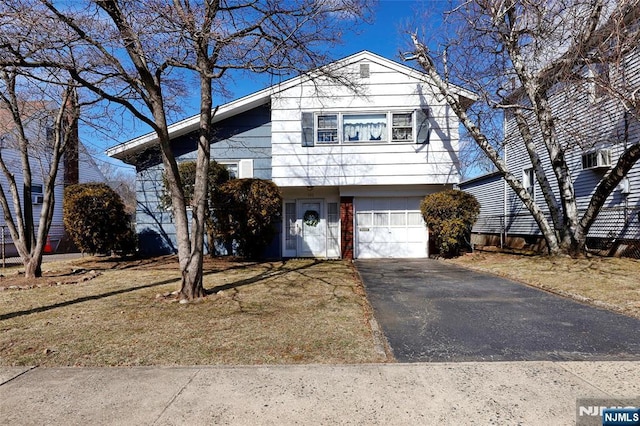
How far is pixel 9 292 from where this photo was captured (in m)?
7.34

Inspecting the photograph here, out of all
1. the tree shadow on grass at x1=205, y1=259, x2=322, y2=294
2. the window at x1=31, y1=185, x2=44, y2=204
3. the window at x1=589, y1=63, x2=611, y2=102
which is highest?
the window at x1=589, y1=63, x2=611, y2=102

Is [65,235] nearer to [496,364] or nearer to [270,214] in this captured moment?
[270,214]

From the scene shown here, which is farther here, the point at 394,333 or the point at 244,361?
the point at 394,333

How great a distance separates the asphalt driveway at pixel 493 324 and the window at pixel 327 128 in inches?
228

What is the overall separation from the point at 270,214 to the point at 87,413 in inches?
334

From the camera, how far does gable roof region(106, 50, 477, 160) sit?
1191 centimetres

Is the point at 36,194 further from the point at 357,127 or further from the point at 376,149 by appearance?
the point at 376,149

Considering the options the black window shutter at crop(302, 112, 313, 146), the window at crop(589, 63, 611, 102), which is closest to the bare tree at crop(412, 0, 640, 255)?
the window at crop(589, 63, 611, 102)

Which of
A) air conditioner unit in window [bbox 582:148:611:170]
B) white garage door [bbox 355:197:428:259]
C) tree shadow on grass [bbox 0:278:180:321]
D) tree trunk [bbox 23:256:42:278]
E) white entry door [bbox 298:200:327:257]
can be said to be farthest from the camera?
white entry door [bbox 298:200:327:257]

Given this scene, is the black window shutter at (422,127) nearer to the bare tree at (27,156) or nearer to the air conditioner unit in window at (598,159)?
the air conditioner unit in window at (598,159)

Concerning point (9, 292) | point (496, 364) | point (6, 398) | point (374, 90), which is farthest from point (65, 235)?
point (496, 364)

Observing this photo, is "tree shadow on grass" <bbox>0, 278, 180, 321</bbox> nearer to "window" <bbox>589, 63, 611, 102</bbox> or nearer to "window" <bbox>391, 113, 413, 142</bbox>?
"window" <bbox>391, 113, 413, 142</bbox>

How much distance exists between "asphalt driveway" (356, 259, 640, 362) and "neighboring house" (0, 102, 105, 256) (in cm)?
977

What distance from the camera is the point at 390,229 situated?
→ 12.8 m
